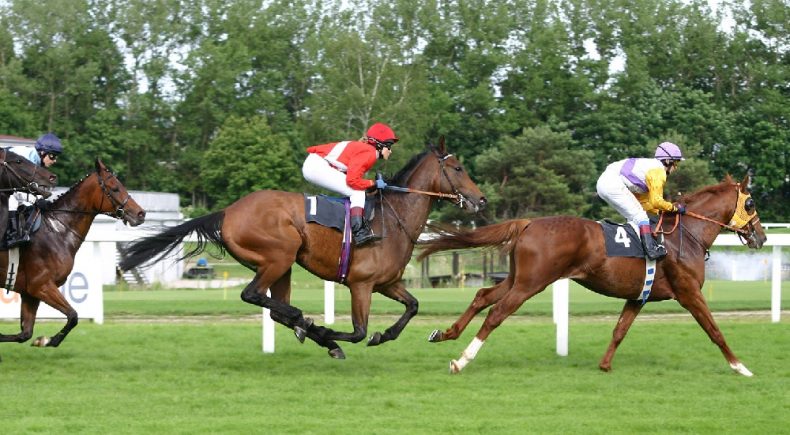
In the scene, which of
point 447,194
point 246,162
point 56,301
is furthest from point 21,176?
point 246,162

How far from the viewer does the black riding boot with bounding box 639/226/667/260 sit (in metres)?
9.02

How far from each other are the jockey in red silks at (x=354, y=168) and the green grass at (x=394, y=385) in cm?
118

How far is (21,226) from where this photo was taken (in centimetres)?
902

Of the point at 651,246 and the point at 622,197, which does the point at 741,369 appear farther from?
the point at 622,197

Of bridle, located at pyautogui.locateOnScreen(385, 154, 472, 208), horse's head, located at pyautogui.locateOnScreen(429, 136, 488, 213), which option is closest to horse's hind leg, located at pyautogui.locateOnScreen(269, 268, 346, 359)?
bridle, located at pyautogui.locateOnScreen(385, 154, 472, 208)

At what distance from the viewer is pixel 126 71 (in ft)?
175

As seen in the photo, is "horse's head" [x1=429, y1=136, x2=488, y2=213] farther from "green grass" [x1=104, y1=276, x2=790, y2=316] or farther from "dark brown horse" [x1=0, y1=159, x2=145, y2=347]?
"green grass" [x1=104, y1=276, x2=790, y2=316]

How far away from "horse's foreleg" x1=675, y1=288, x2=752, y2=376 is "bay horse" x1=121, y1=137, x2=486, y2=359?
1.78 m

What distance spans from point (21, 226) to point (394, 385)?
10.5ft

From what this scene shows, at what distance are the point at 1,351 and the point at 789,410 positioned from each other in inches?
251

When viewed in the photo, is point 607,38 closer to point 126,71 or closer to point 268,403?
point 126,71

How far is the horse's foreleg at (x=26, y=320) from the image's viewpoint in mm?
9125

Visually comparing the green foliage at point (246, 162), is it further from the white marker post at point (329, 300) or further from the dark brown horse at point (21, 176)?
the dark brown horse at point (21, 176)

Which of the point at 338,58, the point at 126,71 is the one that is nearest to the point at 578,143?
the point at 338,58
